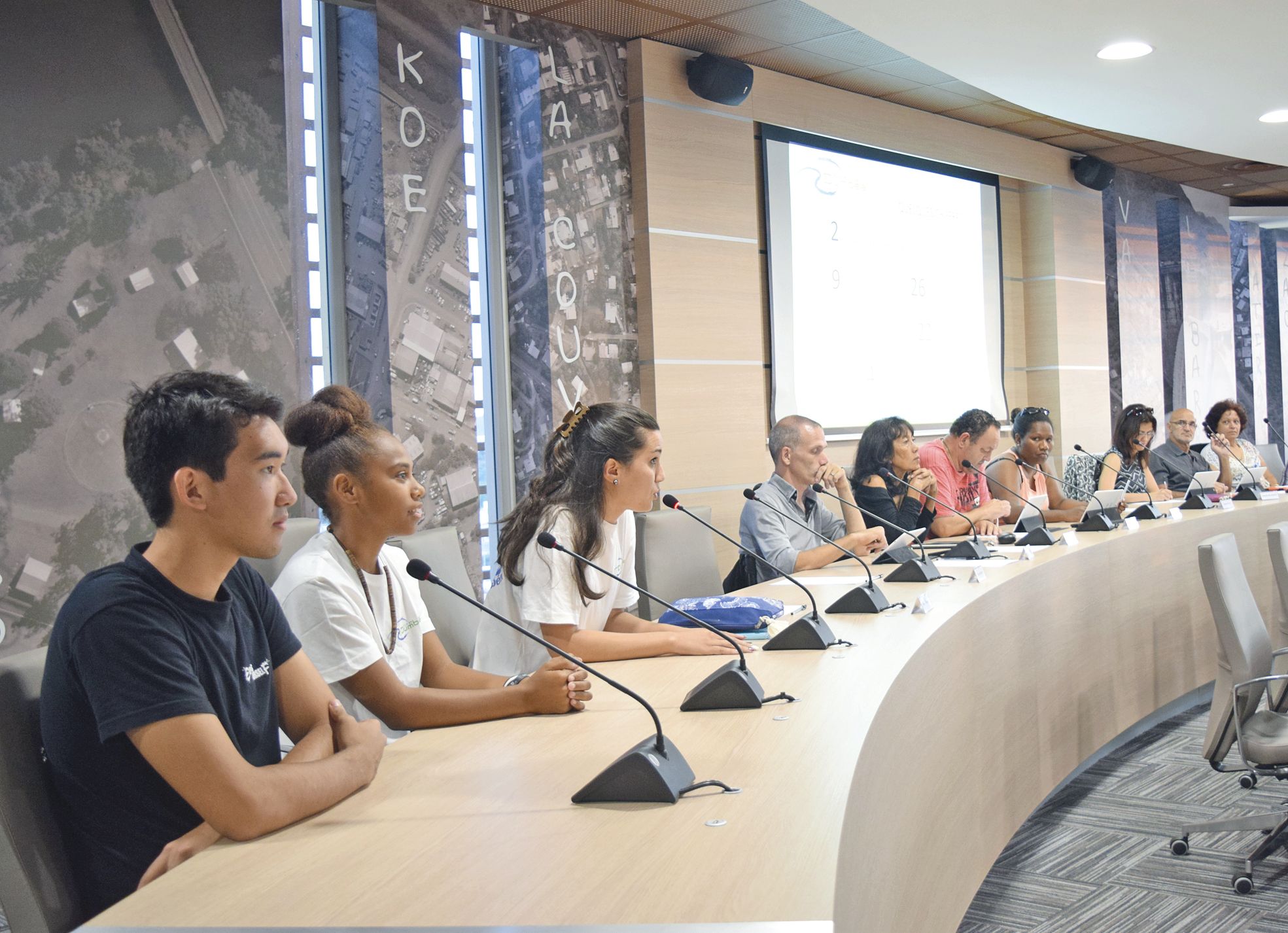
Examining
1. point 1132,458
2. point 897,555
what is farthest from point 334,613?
point 1132,458

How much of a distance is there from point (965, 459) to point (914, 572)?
6.54 ft

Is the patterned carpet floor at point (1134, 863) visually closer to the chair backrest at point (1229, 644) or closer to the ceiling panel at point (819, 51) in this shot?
the chair backrest at point (1229, 644)

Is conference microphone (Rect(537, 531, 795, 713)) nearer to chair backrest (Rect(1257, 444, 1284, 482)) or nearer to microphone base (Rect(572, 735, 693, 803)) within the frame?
microphone base (Rect(572, 735, 693, 803))

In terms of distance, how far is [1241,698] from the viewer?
277 cm

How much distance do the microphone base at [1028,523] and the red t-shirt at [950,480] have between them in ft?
1.76

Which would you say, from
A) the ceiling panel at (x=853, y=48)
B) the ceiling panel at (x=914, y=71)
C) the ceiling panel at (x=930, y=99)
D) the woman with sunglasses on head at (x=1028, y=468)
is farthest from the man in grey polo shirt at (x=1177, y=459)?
the ceiling panel at (x=853, y=48)

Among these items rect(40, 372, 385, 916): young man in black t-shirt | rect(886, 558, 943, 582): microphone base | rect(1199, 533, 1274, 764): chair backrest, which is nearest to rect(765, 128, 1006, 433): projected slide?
rect(886, 558, 943, 582): microphone base

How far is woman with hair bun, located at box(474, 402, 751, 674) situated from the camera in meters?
2.38

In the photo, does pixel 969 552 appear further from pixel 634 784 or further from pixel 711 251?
pixel 634 784

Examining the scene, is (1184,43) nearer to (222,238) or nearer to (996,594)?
(996,594)

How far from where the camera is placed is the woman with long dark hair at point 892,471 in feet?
15.2

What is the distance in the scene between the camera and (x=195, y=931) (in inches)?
41.4

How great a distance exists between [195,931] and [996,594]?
7.47ft

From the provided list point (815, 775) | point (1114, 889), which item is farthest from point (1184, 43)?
point (815, 775)
